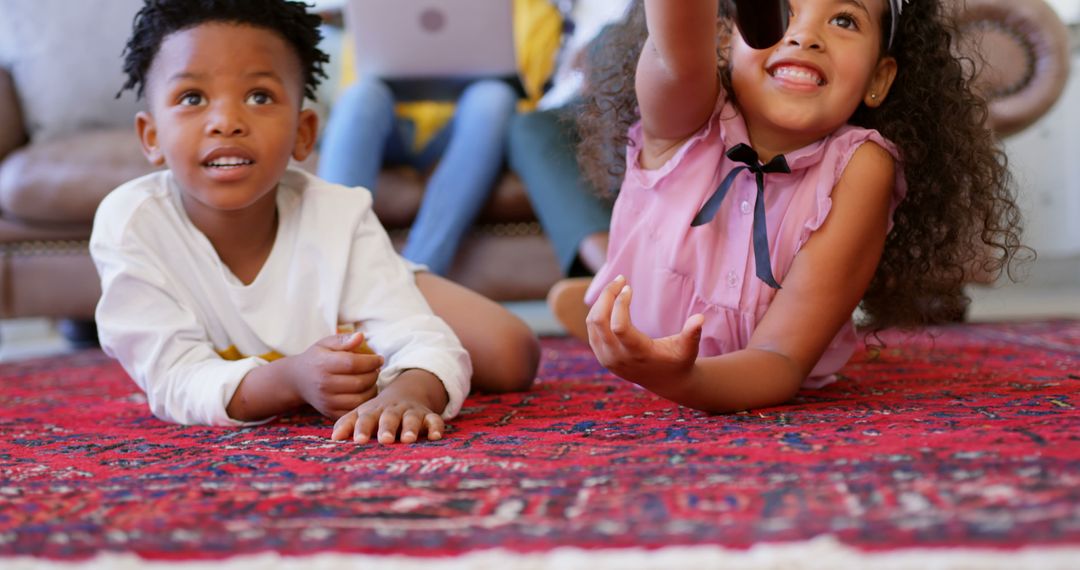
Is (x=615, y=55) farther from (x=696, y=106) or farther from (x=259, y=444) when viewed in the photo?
(x=259, y=444)

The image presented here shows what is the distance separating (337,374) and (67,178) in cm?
137

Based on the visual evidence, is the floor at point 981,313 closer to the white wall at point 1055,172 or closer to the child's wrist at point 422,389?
the white wall at point 1055,172

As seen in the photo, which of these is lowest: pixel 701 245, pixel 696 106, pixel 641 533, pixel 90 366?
pixel 90 366

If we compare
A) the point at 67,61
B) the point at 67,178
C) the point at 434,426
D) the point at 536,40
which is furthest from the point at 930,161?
the point at 67,61

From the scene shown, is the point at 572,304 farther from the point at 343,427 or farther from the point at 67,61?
the point at 67,61

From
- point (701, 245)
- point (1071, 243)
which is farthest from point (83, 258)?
point (1071, 243)

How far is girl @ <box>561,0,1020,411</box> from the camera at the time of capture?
3.36 feet

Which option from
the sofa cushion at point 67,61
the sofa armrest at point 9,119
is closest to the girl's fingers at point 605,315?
the sofa cushion at point 67,61

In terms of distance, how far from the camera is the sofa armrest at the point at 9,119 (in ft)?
7.23

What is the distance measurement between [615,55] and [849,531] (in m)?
0.87

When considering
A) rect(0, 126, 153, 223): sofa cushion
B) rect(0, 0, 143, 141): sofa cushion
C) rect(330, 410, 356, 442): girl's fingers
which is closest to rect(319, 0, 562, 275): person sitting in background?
rect(0, 126, 153, 223): sofa cushion

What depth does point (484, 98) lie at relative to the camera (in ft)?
6.53

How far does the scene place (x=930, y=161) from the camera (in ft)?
3.72

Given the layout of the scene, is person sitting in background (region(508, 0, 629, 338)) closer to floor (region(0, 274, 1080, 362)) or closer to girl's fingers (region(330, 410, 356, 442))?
floor (region(0, 274, 1080, 362))
